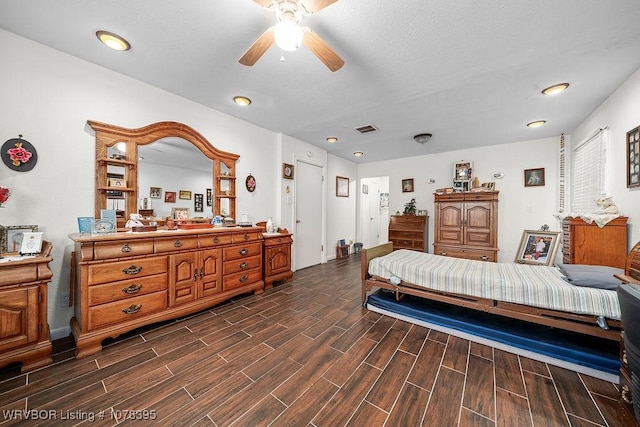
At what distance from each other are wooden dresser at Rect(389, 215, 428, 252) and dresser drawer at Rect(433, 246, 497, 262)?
0.39 metres

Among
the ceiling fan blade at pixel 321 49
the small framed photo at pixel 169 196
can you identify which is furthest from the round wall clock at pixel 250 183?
the ceiling fan blade at pixel 321 49

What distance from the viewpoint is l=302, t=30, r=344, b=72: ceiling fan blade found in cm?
154

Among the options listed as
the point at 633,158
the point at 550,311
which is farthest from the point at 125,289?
the point at 633,158

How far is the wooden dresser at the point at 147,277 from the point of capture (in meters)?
1.90

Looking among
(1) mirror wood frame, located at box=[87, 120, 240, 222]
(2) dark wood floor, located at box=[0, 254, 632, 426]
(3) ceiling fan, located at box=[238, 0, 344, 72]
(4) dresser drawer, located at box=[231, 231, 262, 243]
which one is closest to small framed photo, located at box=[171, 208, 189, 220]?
(1) mirror wood frame, located at box=[87, 120, 240, 222]

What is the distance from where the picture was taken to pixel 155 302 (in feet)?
7.41

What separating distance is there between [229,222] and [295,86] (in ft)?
6.79

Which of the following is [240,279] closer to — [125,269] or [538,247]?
[125,269]

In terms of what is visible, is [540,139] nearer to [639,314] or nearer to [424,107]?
[424,107]

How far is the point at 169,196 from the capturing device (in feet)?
9.40

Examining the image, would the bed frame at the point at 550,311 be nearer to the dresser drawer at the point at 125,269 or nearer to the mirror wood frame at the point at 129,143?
the dresser drawer at the point at 125,269

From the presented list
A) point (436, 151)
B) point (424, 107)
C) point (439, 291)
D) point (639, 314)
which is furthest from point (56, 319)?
point (436, 151)

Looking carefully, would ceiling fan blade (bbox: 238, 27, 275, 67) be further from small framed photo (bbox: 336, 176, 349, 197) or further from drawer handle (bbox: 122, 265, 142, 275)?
small framed photo (bbox: 336, 176, 349, 197)

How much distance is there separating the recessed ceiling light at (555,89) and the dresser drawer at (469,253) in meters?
2.79
